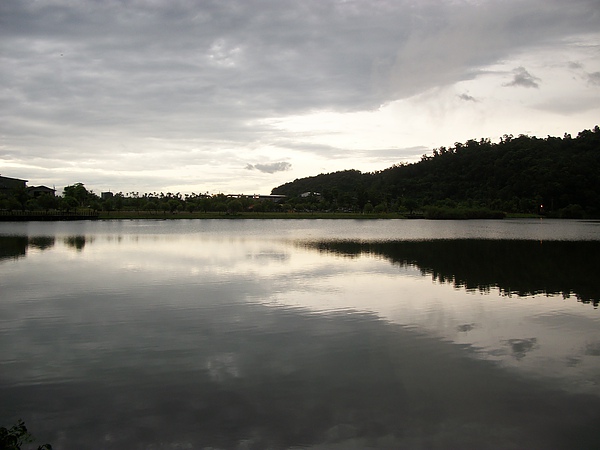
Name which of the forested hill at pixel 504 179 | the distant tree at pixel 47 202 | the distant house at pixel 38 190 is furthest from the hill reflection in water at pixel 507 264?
the distant house at pixel 38 190

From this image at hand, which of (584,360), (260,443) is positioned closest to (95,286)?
(260,443)

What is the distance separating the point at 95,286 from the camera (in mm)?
15938

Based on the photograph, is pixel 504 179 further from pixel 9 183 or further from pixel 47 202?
pixel 9 183

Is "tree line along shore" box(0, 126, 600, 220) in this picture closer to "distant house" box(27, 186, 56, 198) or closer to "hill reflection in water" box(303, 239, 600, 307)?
"distant house" box(27, 186, 56, 198)

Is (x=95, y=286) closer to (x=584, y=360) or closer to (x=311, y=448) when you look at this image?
(x=311, y=448)

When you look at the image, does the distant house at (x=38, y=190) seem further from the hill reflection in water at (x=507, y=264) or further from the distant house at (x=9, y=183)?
the hill reflection in water at (x=507, y=264)

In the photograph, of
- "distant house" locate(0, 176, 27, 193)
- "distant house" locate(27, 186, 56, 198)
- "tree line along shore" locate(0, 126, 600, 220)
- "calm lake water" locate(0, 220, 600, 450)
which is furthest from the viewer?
"distant house" locate(27, 186, 56, 198)

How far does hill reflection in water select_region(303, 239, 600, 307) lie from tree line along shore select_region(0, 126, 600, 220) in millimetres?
60595

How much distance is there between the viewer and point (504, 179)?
113250 mm

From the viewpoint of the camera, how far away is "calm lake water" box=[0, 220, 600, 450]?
6094mm

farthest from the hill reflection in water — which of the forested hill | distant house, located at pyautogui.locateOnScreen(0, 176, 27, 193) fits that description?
distant house, located at pyautogui.locateOnScreen(0, 176, 27, 193)

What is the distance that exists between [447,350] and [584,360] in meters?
2.40

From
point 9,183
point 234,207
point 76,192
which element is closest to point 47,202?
point 76,192

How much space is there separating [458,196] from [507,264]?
3998 inches
